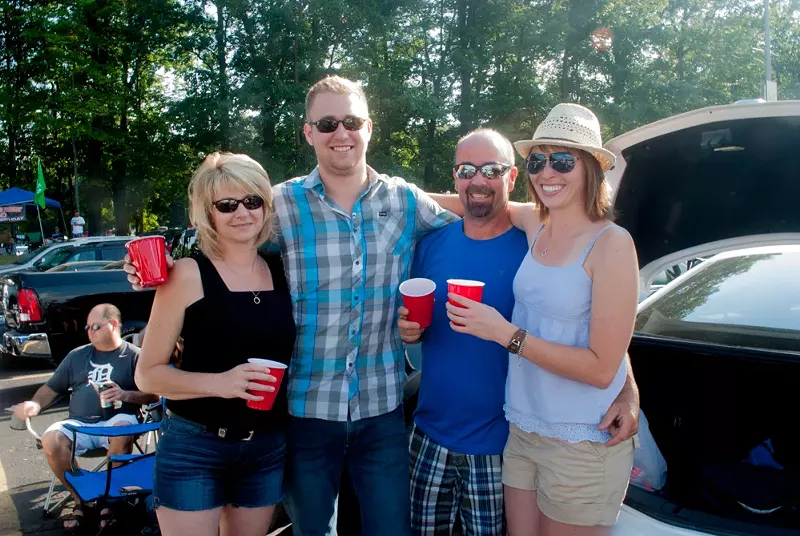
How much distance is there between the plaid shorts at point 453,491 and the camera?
2.45 m

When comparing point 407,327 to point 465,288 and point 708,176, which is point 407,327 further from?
point 708,176

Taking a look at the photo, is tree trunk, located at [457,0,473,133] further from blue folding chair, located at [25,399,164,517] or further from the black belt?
the black belt

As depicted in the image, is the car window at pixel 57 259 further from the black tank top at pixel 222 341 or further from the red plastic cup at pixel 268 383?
the red plastic cup at pixel 268 383

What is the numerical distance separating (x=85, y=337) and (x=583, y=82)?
2237cm

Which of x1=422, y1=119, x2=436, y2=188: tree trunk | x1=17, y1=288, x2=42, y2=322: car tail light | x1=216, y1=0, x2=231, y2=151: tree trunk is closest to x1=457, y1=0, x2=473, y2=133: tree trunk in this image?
x1=422, y1=119, x2=436, y2=188: tree trunk

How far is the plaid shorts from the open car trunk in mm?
512

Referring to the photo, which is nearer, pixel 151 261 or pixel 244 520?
pixel 151 261

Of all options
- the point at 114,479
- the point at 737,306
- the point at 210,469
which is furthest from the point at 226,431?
the point at 737,306

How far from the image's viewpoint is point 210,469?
228 centimetres

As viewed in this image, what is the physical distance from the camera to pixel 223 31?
22750 mm

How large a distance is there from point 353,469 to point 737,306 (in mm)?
2079

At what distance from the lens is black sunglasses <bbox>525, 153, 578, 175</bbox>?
87.2 inches

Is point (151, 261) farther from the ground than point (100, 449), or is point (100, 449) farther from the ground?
point (151, 261)

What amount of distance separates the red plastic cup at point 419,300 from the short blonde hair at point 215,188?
0.60 metres
